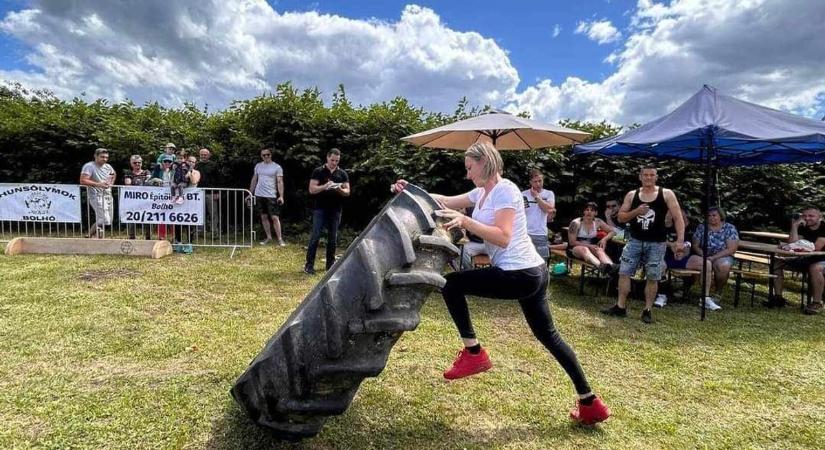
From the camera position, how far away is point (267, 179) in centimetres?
975

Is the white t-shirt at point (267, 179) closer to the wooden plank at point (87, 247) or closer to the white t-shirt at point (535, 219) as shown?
the wooden plank at point (87, 247)

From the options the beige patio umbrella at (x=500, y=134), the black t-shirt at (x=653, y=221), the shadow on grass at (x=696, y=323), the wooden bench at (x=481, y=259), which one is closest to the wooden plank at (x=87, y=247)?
the beige patio umbrella at (x=500, y=134)

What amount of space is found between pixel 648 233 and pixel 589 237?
6.21ft

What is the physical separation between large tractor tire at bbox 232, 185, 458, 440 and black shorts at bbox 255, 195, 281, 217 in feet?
26.4

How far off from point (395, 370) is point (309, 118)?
831 cm

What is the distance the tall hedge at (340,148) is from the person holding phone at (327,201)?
8.24 ft

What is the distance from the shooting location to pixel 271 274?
712 cm

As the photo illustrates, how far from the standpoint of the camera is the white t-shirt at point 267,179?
973cm

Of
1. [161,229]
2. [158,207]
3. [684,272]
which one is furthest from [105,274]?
[684,272]

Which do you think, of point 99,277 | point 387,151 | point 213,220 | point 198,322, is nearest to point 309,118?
point 387,151

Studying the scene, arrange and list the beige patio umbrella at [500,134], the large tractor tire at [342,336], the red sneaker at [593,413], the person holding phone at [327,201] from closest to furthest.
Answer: the large tractor tire at [342,336]
the red sneaker at [593,413]
the beige patio umbrella at [500,134]
the person holding phone at [327,201]

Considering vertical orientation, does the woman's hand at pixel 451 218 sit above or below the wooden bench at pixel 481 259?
above

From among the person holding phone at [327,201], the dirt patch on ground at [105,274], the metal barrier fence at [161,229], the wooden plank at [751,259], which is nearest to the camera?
the dirt patch on ground at [105,274]

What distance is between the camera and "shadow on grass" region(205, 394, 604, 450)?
8.62 ft
